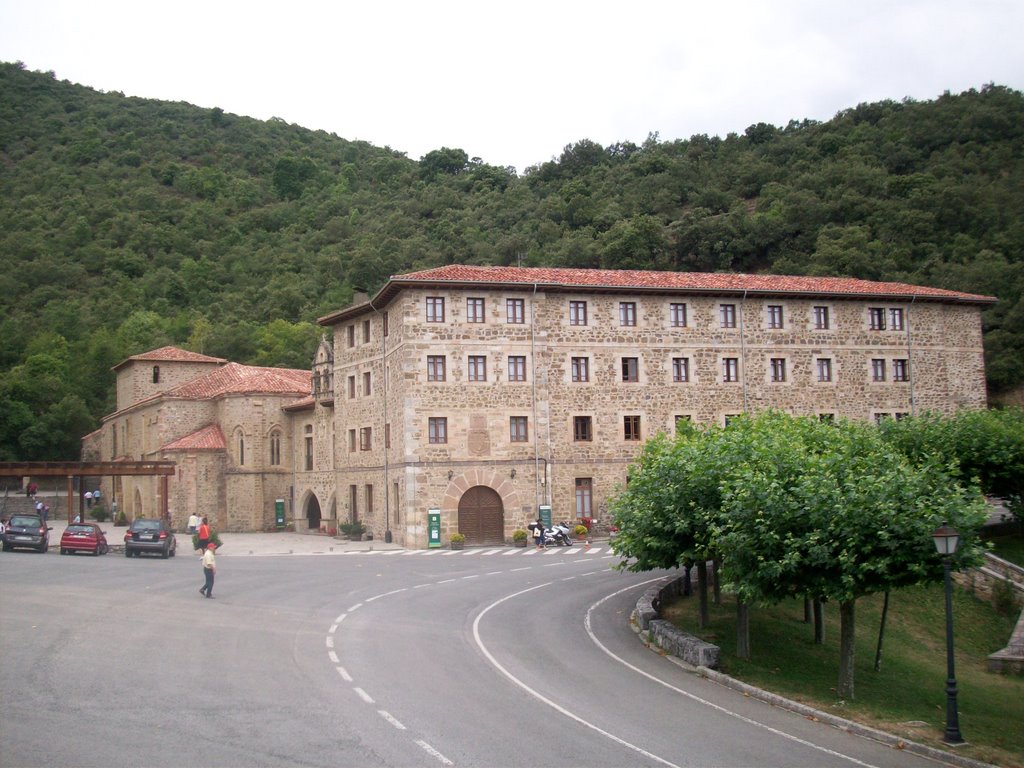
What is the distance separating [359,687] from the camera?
48.5 feet

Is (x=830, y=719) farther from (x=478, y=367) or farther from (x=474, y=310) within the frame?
(x=474, y=310)

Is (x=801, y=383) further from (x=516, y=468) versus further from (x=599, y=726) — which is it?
(x=599, y=726)

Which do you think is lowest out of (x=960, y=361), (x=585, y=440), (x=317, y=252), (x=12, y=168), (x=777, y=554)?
(x=777, y=554)

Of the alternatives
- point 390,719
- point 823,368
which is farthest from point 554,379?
point 390,719

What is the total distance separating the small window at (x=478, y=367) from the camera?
42.3 metres

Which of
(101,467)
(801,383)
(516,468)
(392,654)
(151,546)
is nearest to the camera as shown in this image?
(392,654)

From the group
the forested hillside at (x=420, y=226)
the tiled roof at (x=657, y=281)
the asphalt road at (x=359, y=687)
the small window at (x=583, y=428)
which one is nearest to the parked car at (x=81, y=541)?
the asphalt road at (x=359, y=687)

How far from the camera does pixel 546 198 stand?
10562 centimetres

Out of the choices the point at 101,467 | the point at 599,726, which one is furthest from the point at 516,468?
the point at 599,726

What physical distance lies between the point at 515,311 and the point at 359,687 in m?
29.5

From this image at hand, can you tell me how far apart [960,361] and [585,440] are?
21.3 m

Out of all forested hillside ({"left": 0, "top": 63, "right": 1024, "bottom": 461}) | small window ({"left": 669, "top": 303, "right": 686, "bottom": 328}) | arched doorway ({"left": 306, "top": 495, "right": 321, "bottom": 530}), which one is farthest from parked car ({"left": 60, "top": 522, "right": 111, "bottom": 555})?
forested hillside ({"left": 0, "top": 63, "right": 1024, "bottom": 461})

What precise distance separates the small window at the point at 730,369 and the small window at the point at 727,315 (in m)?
1.66

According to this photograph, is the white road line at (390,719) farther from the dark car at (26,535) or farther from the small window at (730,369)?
the small window at (730,369)
